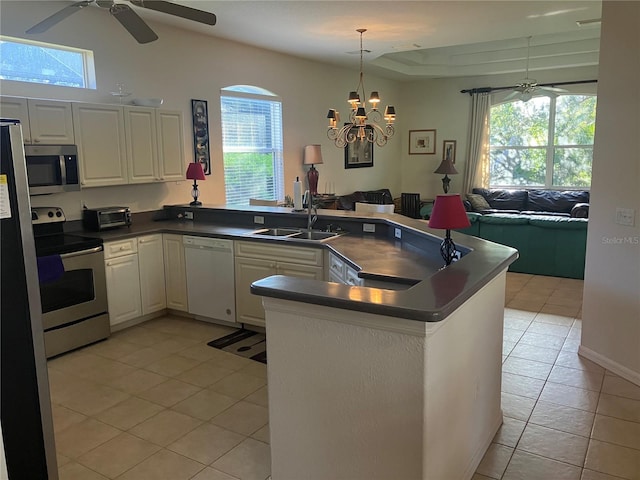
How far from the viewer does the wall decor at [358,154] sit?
29.5 ft

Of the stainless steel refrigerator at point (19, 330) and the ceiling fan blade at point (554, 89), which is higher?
the ceiling fan blade at point (554, 89)

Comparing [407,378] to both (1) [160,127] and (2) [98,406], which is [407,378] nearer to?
(2) [98,406]


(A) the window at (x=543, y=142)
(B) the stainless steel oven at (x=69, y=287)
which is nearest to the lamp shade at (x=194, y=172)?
(B) the stainless steel oven at (x=69, y=287)

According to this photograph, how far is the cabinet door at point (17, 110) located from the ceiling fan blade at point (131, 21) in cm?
120

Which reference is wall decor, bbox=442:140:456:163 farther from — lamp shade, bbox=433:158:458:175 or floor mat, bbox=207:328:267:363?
floor mat, bbox=207:328:267:363

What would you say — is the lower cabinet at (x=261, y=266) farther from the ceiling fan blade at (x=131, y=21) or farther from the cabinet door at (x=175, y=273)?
the ceiling fan blade at (x=131, y=21)

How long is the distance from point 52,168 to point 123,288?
119cm

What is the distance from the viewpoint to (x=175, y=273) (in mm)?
4914

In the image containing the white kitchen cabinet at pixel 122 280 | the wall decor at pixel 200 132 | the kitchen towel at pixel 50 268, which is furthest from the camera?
the wall decor at pixel 200 132

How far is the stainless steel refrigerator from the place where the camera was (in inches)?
74.2

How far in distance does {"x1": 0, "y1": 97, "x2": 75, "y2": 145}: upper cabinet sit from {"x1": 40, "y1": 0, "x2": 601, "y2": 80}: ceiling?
4.37 ft

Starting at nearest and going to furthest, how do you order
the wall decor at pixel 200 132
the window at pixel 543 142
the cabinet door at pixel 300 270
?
the cabinet door at pixel 300 270
the wall decor at pixel 200 132
the window at pixel 543 142

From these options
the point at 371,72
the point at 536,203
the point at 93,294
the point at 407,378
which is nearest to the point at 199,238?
the point at 93,294

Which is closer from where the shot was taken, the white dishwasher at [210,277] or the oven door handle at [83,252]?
the oven door handle at [83,252]
